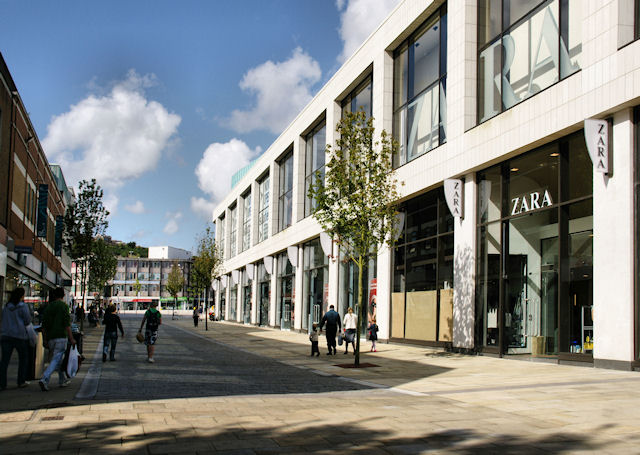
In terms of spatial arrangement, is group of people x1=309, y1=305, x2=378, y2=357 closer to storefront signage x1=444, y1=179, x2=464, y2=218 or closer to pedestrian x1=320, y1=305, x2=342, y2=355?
pedestrian x1=320, y1=305, x2=342, y2=355

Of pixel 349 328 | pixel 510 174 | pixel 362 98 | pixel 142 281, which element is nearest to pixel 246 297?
pixel 362 98

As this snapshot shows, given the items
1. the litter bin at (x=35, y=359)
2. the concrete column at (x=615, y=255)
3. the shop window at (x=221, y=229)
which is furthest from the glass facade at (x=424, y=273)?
the shop window at (x=221, y=229)

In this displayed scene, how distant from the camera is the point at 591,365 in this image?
15305mm

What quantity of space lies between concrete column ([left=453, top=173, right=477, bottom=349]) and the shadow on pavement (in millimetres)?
13766

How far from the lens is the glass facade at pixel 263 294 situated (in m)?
51.1

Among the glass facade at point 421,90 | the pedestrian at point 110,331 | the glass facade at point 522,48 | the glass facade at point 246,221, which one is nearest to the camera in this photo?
the glass facade at point 522,48

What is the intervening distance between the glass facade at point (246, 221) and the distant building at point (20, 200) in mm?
22457

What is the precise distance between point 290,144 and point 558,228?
1155 inches

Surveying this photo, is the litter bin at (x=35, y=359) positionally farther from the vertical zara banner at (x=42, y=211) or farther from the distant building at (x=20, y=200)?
the vertical zara banner at (x=42, y=211)

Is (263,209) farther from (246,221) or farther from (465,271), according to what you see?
(465,271)

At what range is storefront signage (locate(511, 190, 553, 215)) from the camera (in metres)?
17.6

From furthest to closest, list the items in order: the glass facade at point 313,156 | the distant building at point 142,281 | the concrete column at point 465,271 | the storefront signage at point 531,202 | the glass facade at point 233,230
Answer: the distant building at point 142,281
the glass facade at point 233,230
the glass facade at point 313,156
the concrete column at point 465,271
the storefront signage at point 531,202

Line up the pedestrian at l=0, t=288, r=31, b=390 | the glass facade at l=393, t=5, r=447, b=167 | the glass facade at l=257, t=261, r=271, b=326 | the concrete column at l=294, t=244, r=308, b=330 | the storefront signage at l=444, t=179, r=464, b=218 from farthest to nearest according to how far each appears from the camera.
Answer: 1. the glass facade at l=257, t=261, r=271, b=326
2. the concrete column at l=294, t=244, r=308, b=330
3. the glass facade at l=393, t=5, r=447, b=167
4. the storefront signage at l=444, t=179, r=464, b=218
5. the pedestrian at l=0, t=288, r=31, b=390

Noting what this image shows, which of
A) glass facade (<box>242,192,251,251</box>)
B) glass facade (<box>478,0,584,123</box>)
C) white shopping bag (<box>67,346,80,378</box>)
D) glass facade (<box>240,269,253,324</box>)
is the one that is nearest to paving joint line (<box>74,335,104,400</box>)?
white shopping bag (<box>67,346,80,378</box>)
